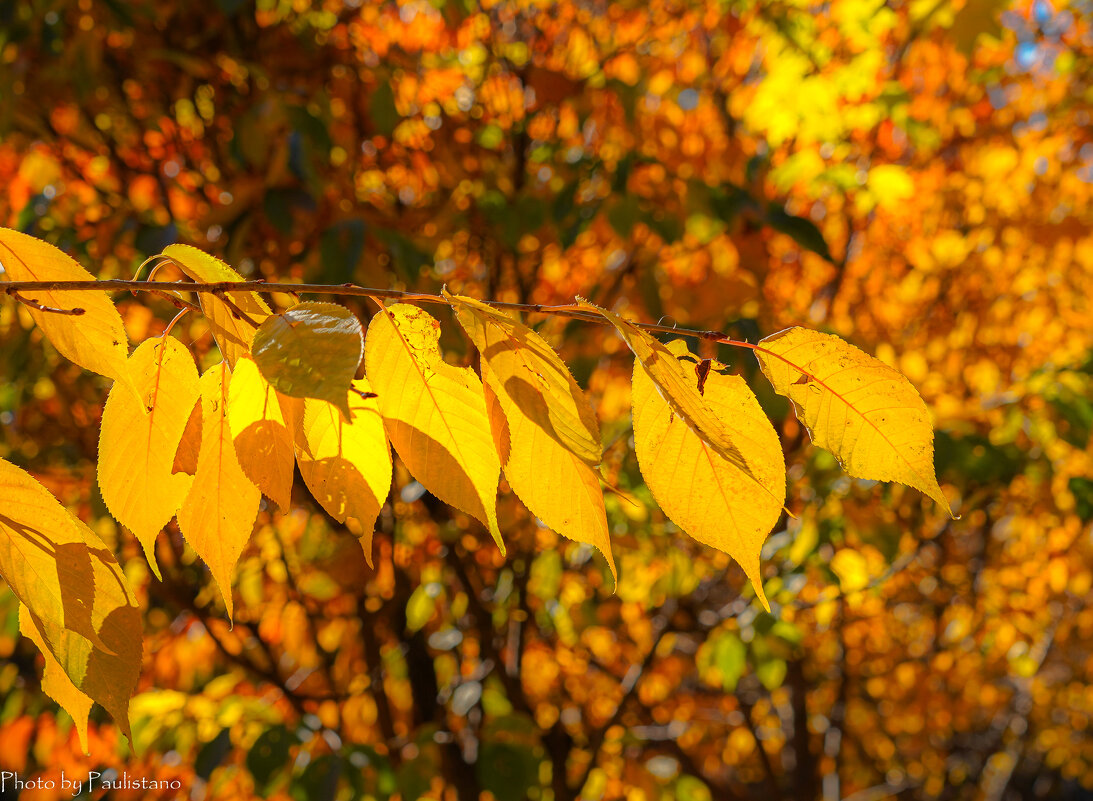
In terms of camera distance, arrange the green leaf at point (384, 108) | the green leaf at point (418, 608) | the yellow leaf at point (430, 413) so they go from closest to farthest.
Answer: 1. the yellow leaf at point (430, 413)
2. the green leaf at point (384, 108)
3. the green leaf at point (418, 608)

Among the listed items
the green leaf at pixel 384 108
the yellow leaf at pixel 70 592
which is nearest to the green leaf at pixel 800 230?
the green leaf at pixel 384 108

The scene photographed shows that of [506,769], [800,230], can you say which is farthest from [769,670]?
[800,230]

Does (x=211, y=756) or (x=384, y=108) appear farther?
(x=384, y=108)

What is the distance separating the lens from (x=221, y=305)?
52 centimetres

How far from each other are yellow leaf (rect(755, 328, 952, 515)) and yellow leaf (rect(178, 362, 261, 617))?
32cm

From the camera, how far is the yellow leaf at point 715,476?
50 cm

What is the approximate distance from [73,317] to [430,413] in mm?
213

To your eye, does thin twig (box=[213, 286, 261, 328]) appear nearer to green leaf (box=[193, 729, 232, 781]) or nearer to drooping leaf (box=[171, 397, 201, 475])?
drooping leaf (box=[171, 397, 201, 475])

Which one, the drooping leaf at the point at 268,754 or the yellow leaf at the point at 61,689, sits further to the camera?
the drooping leaf at the point at 268,754

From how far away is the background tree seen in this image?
1.76m

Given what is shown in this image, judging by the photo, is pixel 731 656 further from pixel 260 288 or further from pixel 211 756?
pixel 260 288

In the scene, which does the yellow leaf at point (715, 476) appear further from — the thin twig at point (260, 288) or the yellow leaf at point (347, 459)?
the yellow leaf at point (347, 459)

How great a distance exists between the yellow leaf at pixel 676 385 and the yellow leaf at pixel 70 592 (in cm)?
31

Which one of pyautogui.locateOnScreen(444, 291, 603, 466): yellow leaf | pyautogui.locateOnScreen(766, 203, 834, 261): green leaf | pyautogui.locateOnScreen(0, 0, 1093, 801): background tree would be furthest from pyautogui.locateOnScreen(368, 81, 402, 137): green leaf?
pyautogui.locateOnScreen(444, 291, 603, 466): yellow leaf
